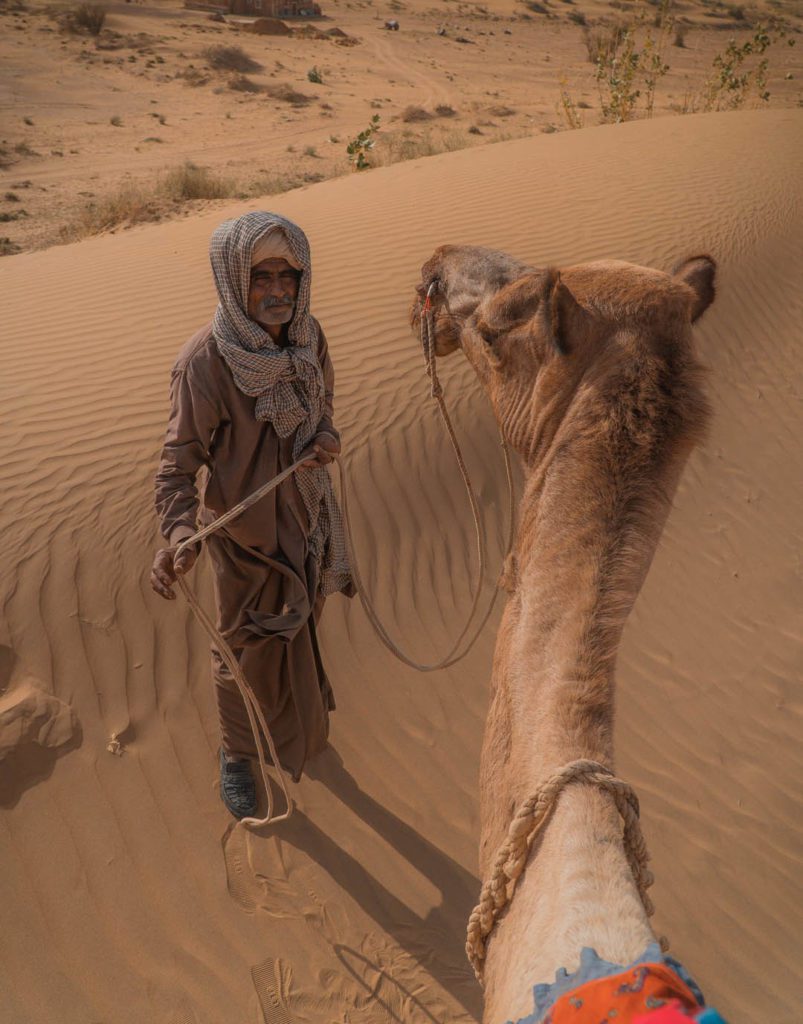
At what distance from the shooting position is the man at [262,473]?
2.73 metres

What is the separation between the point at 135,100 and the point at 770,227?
53.5ft

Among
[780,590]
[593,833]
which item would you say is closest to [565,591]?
[593,833]

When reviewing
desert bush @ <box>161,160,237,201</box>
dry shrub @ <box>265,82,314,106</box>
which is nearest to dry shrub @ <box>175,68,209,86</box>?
dry shrub @ <box>265,82,314,106</box>

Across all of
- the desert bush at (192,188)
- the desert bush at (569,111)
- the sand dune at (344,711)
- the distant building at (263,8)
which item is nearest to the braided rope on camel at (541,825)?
the sand dune at (344,711)

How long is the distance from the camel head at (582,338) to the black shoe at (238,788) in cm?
240

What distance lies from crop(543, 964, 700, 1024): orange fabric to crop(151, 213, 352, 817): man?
5.97 feet

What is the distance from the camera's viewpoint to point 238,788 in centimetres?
374

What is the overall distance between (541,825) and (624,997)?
0.36 m

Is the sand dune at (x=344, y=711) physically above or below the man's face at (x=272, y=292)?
below

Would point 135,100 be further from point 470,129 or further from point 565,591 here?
point 565,591

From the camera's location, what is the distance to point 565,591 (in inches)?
63.6

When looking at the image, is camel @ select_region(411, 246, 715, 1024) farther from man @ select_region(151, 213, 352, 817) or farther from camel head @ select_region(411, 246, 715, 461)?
man @ select_region(151, 213, 352, 817)

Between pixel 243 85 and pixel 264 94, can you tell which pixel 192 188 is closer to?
pixel 264 94

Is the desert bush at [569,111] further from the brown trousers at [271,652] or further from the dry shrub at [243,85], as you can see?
the brown trousers at [271,652]
